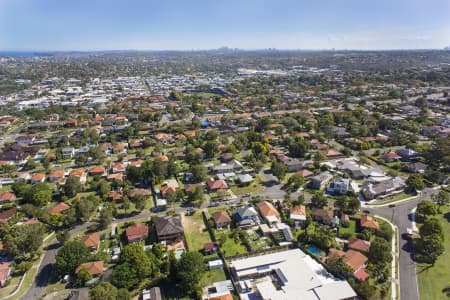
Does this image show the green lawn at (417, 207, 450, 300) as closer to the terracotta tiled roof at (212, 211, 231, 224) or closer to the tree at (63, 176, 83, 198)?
the terracotta tiled roof at (212, 211, 231, 224)

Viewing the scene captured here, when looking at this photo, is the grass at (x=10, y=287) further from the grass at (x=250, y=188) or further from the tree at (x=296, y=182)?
the tree at (x=296, y=182)

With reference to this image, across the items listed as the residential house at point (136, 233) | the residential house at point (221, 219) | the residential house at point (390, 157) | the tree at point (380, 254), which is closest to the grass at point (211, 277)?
the residential house at point (221, 219)

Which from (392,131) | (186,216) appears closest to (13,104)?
(186,216)

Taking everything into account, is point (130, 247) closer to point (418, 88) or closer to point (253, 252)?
point (253, 252)

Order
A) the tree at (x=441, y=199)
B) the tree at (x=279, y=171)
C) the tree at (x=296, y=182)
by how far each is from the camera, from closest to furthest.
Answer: the tree at (x=441, y=199), the tree at (x=296, y=182), the tree at (x=279, y=171)

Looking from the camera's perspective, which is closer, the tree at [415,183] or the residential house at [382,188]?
the residential house at [382,188]

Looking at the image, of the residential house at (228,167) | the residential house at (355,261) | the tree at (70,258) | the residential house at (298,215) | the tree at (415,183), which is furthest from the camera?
the residential house at (228,167)

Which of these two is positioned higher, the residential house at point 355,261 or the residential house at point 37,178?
the residential house at point 37,178
